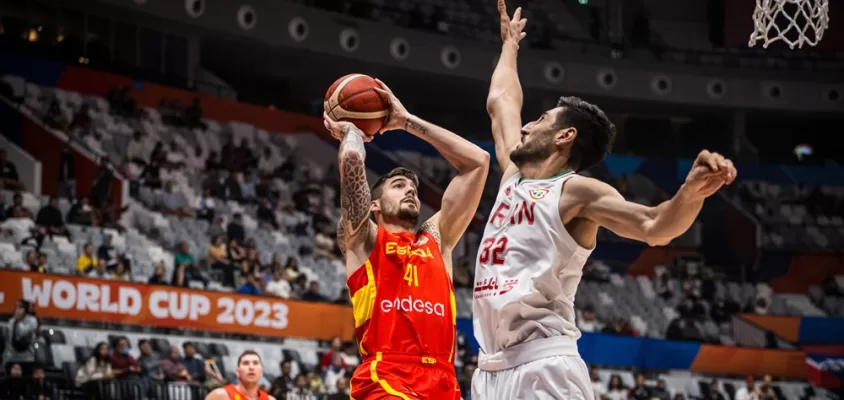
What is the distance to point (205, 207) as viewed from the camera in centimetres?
1739

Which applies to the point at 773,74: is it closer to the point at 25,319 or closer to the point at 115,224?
the point at 115,224

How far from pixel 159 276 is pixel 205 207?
10.2ft

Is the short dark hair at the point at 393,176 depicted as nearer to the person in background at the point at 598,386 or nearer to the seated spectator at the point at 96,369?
the seated spectator at the point at 96,369

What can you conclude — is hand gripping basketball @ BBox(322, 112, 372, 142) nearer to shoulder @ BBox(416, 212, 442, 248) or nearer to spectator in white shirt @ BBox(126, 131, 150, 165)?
shoulder @ BBox(416, 212, 442, 248)

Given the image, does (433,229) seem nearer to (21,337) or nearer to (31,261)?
(21,337)

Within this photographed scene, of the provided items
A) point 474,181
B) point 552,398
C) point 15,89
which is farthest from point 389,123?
point 15,89

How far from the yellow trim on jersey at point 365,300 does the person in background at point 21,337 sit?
767 cm

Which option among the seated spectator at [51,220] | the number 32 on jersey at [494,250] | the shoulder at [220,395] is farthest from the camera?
the seated spectator at [51,220]

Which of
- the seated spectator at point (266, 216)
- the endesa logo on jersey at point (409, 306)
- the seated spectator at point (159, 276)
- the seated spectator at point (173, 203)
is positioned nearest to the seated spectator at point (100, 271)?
the seated spectator at point (159, 276)

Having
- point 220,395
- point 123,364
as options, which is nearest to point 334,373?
point 123,364

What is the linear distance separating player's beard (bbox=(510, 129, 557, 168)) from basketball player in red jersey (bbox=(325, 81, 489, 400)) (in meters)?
1.04

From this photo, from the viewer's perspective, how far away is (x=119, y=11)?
19312mm

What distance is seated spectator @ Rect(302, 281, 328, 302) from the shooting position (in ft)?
52.9

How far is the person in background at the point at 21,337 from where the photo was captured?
12.0m
